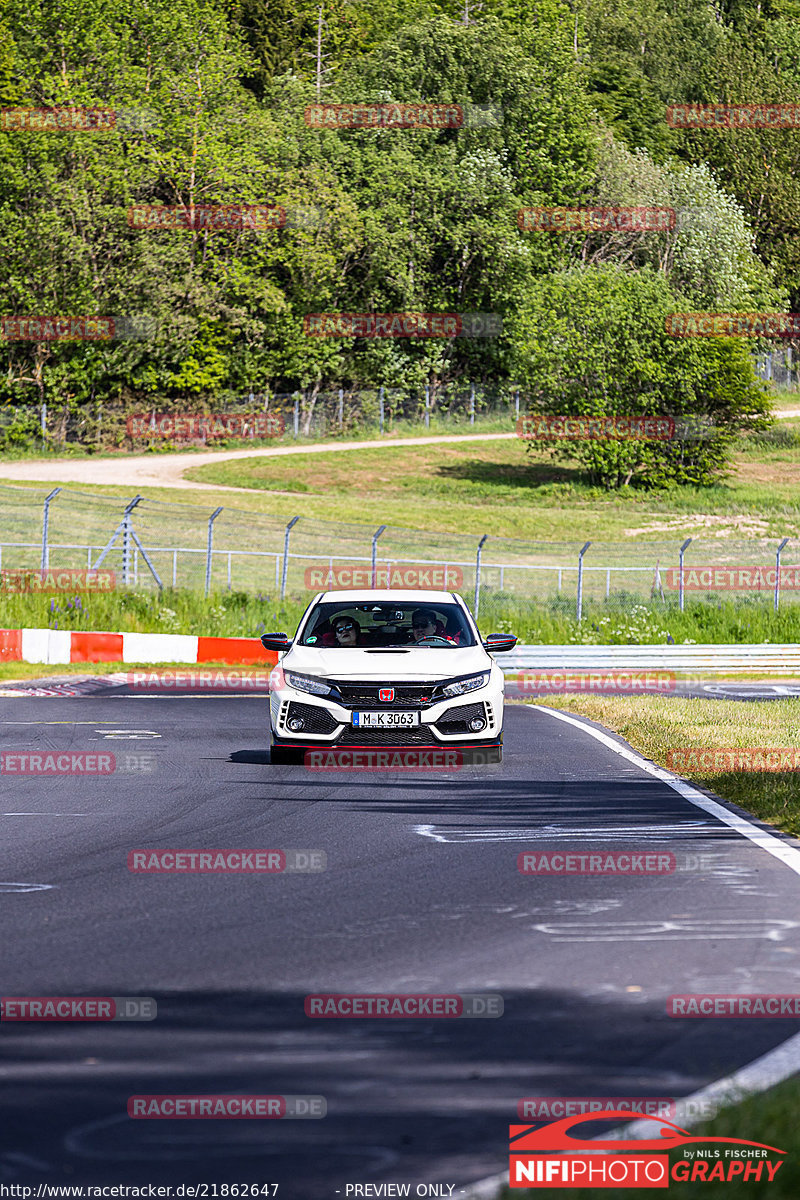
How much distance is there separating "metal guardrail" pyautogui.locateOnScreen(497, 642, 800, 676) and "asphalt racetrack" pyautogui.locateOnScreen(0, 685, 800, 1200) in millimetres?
17742

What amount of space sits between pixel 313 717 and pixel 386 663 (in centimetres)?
77

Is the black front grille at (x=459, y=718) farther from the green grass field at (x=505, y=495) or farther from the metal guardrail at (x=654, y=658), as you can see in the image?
the green grass field at (x=505, y=495)

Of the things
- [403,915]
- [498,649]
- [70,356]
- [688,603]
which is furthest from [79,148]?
[403,915]

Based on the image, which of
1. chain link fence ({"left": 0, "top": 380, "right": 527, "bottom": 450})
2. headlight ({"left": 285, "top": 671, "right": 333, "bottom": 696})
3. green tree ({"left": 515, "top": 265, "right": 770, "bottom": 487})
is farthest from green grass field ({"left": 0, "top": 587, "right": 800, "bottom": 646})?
chain link fence ({"left": 0, "top": 380, "right": 527, "bottom": 450})

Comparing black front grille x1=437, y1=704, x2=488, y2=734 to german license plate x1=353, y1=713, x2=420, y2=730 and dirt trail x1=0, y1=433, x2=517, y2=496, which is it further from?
dirt trail x1=0, y1=433, x2=517, y2=496

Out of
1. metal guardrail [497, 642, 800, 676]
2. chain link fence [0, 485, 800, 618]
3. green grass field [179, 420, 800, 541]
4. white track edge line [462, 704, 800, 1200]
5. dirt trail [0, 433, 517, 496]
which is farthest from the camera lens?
dirt trail [0, 433, 517, 496]

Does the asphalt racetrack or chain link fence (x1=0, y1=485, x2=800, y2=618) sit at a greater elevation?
the asphalt racetrack

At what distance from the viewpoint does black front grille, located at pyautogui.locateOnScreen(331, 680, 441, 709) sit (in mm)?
13297

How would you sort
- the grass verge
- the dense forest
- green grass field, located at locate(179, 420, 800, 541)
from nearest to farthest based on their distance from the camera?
the grass verge < green grass field, located at locate(179, 420, 800, 541) < the dense forest

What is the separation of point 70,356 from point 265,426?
908cm

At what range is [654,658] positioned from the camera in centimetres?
3098

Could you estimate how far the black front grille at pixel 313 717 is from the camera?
1335 cm

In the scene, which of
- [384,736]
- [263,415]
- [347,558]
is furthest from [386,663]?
[263,415]

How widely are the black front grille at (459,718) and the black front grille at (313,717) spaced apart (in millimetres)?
907
